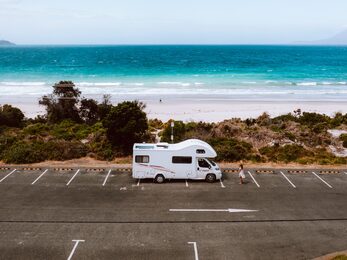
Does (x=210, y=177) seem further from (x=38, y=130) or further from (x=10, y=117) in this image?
(x=10, y=117)

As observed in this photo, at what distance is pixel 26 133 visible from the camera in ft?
112

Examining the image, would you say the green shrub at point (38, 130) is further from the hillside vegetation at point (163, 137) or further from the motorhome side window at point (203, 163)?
the motorhome side window at point (203, 163)

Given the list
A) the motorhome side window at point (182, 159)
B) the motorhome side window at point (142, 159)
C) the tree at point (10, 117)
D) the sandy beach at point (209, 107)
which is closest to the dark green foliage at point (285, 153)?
the motorhome side window at point (182, 159)

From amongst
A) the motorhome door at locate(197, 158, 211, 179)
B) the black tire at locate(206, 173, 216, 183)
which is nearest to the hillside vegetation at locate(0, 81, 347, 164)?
the black tire at locate(206, 173, 216, 183)

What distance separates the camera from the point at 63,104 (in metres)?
43.2

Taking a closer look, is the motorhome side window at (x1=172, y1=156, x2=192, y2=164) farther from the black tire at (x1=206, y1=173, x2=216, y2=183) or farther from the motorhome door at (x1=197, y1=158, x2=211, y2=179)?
the black tire at (x1=206, y1=173, x2=216, y2=183)

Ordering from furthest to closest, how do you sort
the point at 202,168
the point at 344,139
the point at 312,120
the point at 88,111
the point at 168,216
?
the point at 88,111
the point at 312,120
the point at 344,139
the point at 202,168
the point at 168,216

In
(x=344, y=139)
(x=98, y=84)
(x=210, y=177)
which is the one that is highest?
(x=98, y=84)

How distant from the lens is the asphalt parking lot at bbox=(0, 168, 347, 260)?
1587 cm

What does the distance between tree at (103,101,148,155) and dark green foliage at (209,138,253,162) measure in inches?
248

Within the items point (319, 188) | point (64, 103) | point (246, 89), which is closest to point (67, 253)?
point (319, 188)

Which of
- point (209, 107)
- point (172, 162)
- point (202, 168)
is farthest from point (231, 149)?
point (209, 107)

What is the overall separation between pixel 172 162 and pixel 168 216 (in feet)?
17.1

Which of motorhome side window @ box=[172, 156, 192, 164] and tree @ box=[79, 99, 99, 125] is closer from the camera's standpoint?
motorhome side window @ box=[172, 156, 192, 164]
